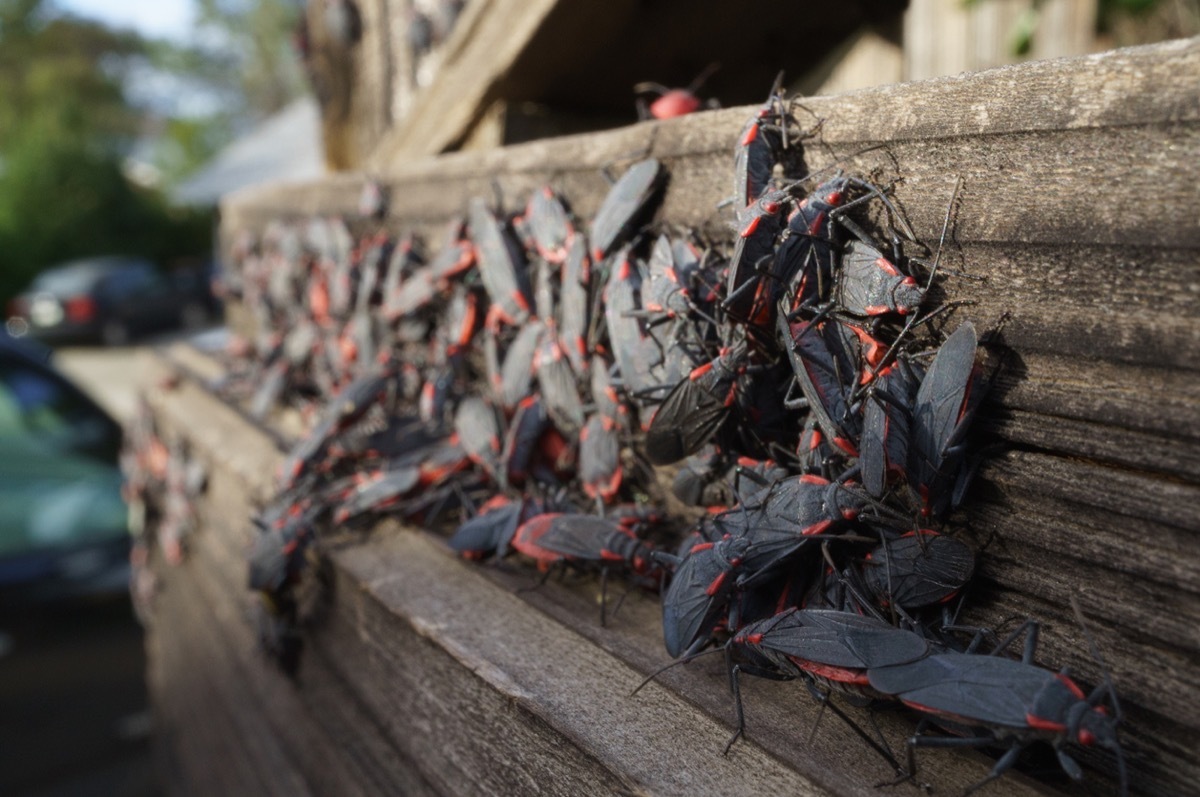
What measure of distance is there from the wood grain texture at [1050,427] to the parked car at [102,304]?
73.2 feet

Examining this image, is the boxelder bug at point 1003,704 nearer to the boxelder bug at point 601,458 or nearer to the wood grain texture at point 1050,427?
the wood grain texture at point 1050,427

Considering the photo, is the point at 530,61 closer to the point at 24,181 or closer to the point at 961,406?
the point at 961,406

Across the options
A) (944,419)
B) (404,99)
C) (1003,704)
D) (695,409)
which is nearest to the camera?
(1003,704)

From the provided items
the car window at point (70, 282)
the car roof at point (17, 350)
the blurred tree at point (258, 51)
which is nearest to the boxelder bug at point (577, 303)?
the car roof at point (17, 350)

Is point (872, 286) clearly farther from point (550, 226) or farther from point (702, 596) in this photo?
point (550, 226)

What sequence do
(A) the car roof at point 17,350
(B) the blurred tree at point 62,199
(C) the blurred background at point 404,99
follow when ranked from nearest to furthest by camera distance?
(C) the blurred background at point 404,99, (A) the car roof at point 17,350, (B) the blurred tree at point 62,199

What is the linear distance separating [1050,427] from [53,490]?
4.90 meters

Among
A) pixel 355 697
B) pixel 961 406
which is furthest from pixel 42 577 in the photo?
pixel 961 406

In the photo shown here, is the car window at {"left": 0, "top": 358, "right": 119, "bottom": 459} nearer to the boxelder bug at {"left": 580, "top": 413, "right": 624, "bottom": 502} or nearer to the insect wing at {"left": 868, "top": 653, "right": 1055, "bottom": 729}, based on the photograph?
the boxelder bug at {"left": 580, "top": 413, "right": 624, "bottom": 502}

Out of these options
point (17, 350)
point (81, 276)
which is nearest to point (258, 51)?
point (81, 276)

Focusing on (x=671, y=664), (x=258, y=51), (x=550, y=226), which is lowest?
(x=671, y=664)

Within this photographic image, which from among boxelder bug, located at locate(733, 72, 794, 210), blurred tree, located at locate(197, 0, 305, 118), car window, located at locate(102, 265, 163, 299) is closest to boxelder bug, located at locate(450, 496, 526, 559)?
boxelder bug, located at locate(733, 72, 794, 210)

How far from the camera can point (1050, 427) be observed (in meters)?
0.95

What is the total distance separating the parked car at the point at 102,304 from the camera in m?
20.1
